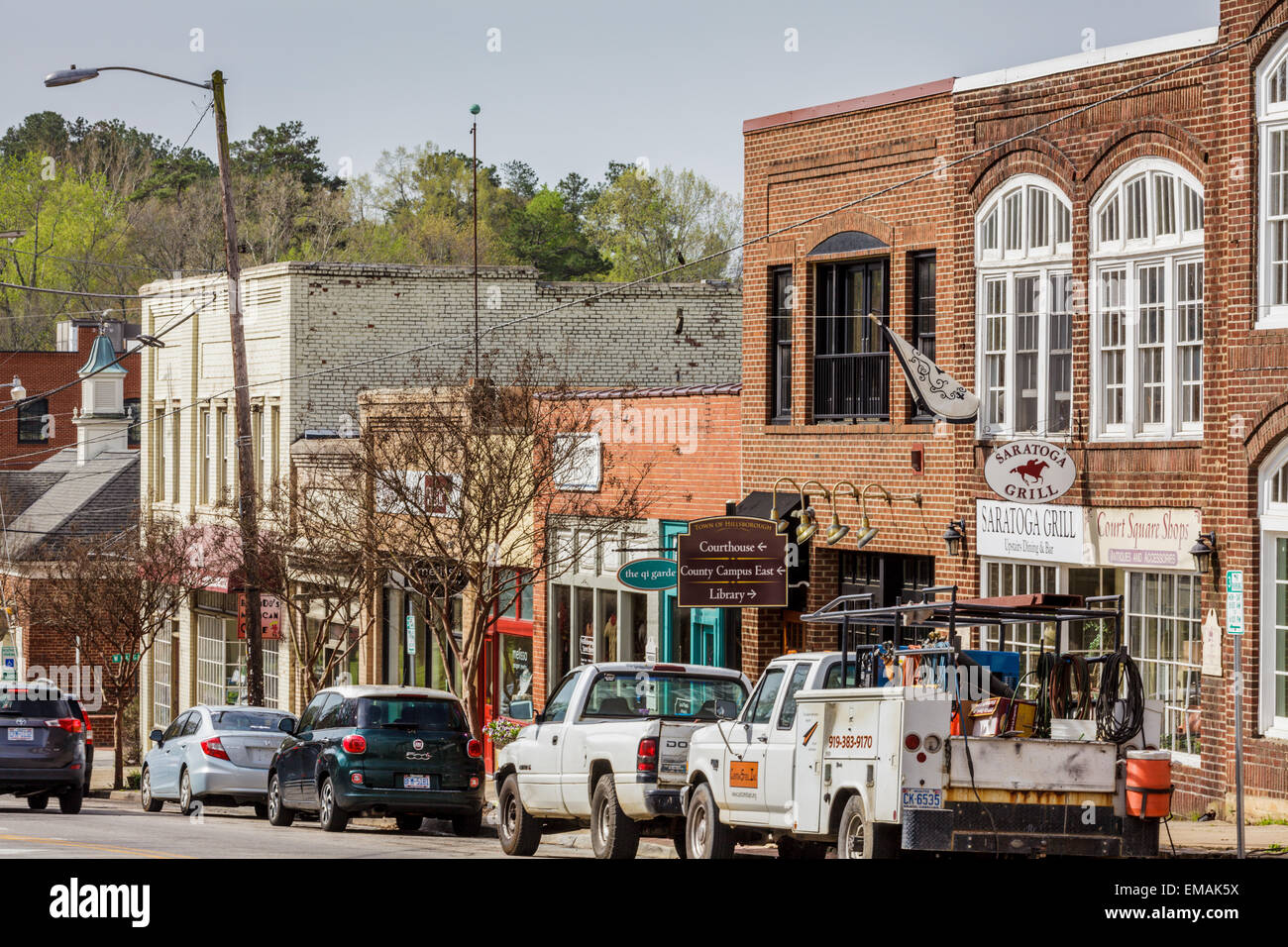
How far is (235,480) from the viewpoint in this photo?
136 feet

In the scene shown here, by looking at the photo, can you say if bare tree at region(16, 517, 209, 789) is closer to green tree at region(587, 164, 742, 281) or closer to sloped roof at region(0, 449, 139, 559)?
sloped roof at region(0, 449, 139, 559)

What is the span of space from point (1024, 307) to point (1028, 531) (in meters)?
2.57

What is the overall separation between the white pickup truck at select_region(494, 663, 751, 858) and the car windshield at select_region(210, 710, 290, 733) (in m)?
7.62

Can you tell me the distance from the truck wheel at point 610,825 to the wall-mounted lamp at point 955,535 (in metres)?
6.48

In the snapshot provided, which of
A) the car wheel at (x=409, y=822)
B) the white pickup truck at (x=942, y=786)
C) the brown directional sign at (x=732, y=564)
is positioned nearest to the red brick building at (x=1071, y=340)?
the brown directional sign at (x=732, y=564)

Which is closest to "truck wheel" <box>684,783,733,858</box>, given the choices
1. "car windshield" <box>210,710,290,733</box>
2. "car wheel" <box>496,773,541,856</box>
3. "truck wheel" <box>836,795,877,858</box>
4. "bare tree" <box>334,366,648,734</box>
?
"truck wheel" <box>836,795,877,858</box>

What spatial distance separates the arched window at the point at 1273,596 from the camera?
63.4 ft

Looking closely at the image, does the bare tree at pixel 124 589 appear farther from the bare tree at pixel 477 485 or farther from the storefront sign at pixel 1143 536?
the storefront sign at pixel 1143 536

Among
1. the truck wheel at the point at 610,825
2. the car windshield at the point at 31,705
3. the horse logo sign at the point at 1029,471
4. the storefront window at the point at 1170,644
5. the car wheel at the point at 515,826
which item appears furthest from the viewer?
the car windshield at the point at 31,705

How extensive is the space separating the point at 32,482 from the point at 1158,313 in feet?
141

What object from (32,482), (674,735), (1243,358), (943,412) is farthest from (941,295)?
(32,482)

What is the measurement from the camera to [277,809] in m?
24.2

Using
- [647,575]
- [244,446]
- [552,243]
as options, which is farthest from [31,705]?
[552,243]

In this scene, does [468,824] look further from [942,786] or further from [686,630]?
[942,786]
